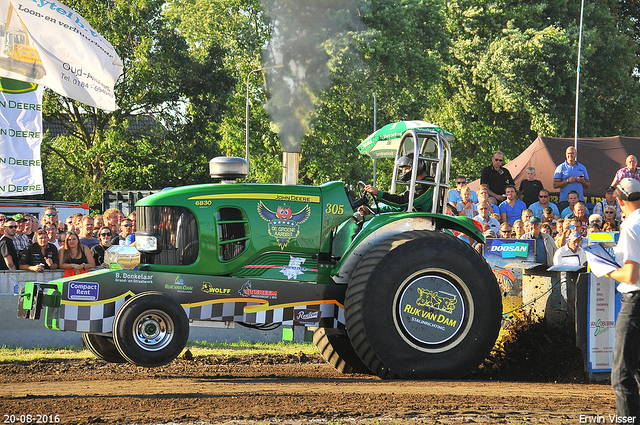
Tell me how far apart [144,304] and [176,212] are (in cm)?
93

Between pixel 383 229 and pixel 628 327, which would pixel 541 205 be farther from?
pixel 628 327

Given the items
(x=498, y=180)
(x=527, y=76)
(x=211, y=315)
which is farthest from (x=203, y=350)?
(x=527, y=76)

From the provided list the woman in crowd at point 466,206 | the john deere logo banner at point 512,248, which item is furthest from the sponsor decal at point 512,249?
the woman in crowd at point 466,206

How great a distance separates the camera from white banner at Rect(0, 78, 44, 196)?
8.74 m

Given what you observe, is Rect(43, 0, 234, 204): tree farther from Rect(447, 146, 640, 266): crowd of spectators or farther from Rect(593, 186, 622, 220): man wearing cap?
Rect(593, 186, 622, 220): man wearing cap

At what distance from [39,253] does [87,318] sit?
14.9 feet

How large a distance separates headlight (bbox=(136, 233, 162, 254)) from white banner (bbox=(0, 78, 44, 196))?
2.77 meters

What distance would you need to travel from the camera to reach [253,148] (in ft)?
86.5

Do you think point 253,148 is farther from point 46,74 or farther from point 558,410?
point 558,410

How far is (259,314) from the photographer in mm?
6664

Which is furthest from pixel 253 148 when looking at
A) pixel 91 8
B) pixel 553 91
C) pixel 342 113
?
pixel 553 91

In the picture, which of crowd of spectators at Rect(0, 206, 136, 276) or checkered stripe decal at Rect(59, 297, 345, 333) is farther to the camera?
crowd of spectators at Rect(0, 206, 136, 276)

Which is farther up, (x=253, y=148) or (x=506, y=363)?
(x=253, y=148)

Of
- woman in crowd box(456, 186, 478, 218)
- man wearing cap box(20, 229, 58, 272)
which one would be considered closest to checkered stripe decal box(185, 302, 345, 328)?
man wearing cap box(20, 229, 58, 272)
